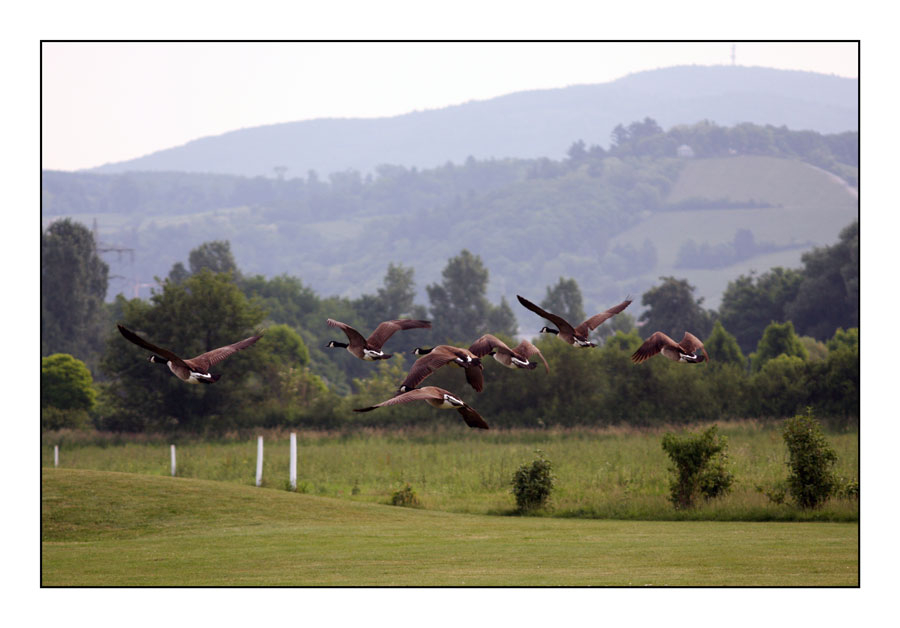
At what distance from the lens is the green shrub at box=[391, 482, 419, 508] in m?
29.4

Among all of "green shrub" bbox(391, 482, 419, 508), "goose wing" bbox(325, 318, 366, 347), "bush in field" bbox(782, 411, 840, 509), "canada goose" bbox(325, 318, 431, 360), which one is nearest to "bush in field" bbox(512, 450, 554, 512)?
"green shrub" bbox(391, 482, 419, 508)

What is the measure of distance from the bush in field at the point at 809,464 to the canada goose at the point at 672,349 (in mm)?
19464

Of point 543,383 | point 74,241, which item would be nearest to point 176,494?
point 543,383

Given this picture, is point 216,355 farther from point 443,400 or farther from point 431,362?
point 443,400

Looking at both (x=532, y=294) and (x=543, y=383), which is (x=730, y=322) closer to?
(x=543, y=383)

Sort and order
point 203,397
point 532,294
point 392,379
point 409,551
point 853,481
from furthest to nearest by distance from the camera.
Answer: point 532,294, point 392,379, point 203,397, point 853,481, point 409,551

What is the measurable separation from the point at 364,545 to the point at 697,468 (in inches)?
389

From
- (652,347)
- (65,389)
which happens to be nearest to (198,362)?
(652,347)

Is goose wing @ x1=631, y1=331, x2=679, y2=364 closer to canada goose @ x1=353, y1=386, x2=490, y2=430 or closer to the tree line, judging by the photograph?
canada goose @ x1=353, y1=386, x2=490, y2=430

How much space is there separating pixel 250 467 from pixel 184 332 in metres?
13.5

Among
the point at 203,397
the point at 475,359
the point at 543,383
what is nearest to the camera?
the point at 475,359

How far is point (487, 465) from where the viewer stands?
3591 centimetres

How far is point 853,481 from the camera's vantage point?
88.2ft

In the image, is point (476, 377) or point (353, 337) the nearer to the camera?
point (476, 377)
